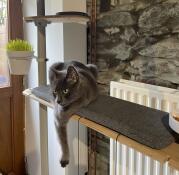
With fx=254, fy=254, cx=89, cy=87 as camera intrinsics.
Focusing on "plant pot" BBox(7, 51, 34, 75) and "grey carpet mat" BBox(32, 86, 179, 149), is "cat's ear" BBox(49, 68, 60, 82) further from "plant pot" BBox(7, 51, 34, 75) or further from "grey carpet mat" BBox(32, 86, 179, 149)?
"plant pot" BBox(7, 51, 34, 75)

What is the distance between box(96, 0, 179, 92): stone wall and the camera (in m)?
1.30

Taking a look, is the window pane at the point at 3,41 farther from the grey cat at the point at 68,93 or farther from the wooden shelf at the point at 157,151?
the wooden shelf at the point at 157,151

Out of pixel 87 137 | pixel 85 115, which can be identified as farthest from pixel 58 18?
pixel 87 137

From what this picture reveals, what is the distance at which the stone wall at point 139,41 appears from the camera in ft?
4.25

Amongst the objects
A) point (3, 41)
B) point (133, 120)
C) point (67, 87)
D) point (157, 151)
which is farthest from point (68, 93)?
point (3, 41)

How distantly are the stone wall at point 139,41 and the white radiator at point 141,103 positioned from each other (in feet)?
0.29

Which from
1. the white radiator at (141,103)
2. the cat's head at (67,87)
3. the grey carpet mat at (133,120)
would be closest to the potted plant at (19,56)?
the grey carpet mat at (133,120)

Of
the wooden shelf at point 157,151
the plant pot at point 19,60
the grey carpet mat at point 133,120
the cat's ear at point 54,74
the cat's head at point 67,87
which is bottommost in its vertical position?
the wooden shelf at point 157,151

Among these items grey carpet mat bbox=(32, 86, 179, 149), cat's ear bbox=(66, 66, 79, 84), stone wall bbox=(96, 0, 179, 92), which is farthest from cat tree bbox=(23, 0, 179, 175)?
stone wall bbox=(96, 0, 179, 92)

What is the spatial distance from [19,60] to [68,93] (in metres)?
0.44

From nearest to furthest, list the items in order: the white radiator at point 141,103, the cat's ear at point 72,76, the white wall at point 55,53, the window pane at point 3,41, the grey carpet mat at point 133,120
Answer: the grey carpet mat at point 133,120
the cat's ear at point 72,76
the white radiator at point 141,103
the white wall at point 55,53
the window pane at point 3,41

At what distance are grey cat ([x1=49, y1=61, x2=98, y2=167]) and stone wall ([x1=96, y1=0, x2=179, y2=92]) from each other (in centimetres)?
40

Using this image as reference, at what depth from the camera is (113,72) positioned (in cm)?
166

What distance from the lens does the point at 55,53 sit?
1.76m
